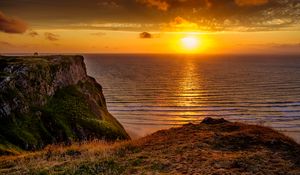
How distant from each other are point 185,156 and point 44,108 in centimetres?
3327

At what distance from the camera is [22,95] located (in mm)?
43156

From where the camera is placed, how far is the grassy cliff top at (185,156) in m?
16.0

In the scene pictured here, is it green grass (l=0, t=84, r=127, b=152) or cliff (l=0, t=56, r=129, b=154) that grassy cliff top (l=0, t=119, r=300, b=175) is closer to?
cliff (l=0, t=56, r=129, b=154)

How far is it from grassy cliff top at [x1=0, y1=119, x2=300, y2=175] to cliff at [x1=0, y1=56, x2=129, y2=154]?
13494 millimetres

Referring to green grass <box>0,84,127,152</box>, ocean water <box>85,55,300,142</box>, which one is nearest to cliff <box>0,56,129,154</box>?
green grass <box>0,84,127,152</box>

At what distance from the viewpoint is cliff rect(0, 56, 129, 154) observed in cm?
3803

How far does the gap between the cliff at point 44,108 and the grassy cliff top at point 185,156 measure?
13.5 metres

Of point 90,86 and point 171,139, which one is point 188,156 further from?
point 90,86

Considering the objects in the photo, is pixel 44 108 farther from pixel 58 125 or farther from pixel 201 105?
pixel 201 105

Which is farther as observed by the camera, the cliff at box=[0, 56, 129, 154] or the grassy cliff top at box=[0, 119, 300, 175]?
the cliff at box=[0, 56, 129, 154]

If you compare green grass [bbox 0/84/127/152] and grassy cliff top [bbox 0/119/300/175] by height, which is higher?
grassy cliff top [bbox 0/119/300/175]

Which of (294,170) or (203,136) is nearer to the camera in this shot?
(294,170)

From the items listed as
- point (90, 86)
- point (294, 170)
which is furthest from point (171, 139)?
point (90, 86)

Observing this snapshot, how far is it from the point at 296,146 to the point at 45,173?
14385mm
